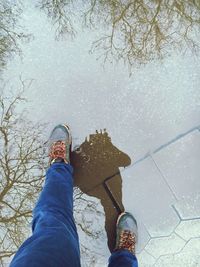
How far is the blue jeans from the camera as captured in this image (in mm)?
1519

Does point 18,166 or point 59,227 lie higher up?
point 18,166

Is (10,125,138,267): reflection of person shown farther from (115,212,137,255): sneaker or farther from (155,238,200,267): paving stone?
(155,238,200,267): paving stone

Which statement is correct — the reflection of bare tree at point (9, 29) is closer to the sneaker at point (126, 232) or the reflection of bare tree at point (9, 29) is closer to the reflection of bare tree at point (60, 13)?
the reflection of bare tree at point (60, 13)

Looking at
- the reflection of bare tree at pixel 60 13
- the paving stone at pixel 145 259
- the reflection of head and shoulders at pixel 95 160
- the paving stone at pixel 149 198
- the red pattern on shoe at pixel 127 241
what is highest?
the reflection of bare tree at pixel 60 13

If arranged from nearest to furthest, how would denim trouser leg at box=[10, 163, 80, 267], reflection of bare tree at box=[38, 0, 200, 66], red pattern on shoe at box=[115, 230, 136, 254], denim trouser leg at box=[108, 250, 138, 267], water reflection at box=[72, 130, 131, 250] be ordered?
denim trouser leg at box=[10, 163, 80, 267]
denim trouser leg at box=[108, 250, 138, 267]
red pattern on shoe at box=[115, 230, 136, 254]
water reflection at box=[72, 130, 131, 250]
reflection of bare tree at box=[38, 0, 200, 66]

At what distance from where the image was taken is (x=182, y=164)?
2.37m

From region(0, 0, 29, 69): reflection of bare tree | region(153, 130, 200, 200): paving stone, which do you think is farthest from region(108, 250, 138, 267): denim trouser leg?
region(0, 0, 29, 69): reflection of bare tree

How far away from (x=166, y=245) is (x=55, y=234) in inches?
35.0

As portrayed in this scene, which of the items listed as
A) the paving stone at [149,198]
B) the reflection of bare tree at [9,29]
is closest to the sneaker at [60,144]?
the paving stone at [149,198]

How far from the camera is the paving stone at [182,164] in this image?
2344mm

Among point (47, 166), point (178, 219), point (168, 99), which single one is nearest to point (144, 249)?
point (178, 219)

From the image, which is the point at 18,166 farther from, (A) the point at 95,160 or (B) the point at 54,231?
(B) the point at 54,231

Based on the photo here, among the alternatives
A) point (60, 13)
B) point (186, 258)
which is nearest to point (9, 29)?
point (60, 13)

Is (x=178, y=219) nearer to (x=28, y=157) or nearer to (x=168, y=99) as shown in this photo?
(x=168, y=99)
